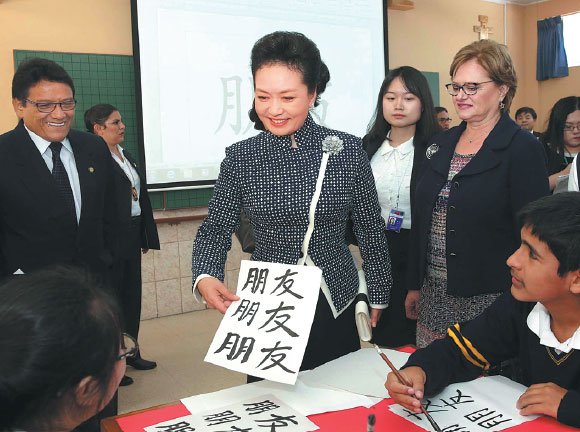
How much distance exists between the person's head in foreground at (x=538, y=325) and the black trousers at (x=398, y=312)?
0.91m

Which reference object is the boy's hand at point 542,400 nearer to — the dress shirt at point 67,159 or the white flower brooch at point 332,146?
the white flower brooch at point 332,146

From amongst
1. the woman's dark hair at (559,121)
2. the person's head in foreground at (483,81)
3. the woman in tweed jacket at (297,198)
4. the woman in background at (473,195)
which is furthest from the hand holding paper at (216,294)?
the woman's dark hair at (559,121)

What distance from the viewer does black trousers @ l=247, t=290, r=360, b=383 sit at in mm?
1509

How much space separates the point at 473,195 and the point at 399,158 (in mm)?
744

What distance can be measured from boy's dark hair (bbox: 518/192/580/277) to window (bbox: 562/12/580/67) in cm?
621

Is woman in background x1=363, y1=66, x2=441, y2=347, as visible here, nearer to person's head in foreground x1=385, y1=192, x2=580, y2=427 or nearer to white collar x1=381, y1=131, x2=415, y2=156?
white collar x1=381, y1=131, x2=415, y2=156

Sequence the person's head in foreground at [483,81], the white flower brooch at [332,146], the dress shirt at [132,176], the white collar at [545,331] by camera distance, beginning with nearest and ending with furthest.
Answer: the white collar at [545,331]
the white flower brooch at [332,146]
the person's head in foreground at [483,81]
the dress shirt at [132,176]

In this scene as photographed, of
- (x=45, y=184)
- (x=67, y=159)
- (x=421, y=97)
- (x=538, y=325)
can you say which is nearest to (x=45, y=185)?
(x=45, y=184)

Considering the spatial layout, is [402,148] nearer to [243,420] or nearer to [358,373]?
[358,373]

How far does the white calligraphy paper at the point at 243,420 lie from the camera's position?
1.10 metres

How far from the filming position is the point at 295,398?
1.23 meters

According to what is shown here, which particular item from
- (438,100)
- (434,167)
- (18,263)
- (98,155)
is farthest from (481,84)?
(438,100)

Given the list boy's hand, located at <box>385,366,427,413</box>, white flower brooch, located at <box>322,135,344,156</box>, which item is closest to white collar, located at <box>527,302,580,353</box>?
boy's hand, located at <box>385,366,427,413</box>

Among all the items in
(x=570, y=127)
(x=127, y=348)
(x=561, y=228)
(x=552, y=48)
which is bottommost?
(x=127, y=348)
